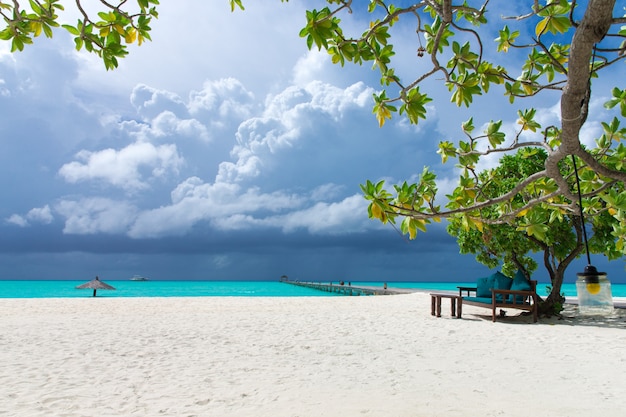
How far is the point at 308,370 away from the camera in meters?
5.65

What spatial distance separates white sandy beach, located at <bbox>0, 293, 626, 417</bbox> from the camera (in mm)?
4227

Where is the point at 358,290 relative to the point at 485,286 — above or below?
below

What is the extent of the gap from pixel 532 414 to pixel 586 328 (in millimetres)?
7435

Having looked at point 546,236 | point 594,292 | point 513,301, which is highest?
point 546,236

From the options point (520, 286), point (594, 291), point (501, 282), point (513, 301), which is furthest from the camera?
point (501, 282)

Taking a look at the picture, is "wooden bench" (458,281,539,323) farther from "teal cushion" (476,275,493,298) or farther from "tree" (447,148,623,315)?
"tree" (447,148,623,315)

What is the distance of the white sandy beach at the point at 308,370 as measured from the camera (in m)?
4.23

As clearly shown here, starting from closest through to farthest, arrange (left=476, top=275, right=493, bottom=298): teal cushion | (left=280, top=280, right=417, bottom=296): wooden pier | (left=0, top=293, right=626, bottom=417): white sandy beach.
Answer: (left=0, top=293, right=626, bottom=417): white sandy beach < (left=476, top=275, right=493, bottom=298): teal cushion < (left=280, top=280, right=417, bottom=296): wooden pier

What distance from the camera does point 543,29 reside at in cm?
278

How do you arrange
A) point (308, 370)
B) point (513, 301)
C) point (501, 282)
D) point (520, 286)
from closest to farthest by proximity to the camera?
point (308, 370) < point (513, 301) < point (520, 286) < point (501, 282)

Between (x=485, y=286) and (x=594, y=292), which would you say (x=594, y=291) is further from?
(x=485, y=286)

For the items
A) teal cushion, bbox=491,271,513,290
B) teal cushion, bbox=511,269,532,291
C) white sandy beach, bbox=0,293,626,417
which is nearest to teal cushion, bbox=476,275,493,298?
teal cushion, bbox=491,271,513,290

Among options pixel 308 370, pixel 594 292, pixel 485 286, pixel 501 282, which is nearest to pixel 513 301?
pixel 501 282

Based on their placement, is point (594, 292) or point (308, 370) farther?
point (308, 370)
